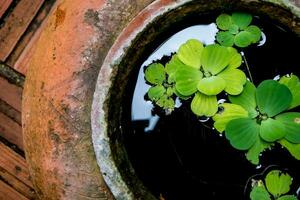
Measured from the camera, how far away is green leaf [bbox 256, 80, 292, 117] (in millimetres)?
1026

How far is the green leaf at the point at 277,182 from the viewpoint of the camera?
109 centimetres

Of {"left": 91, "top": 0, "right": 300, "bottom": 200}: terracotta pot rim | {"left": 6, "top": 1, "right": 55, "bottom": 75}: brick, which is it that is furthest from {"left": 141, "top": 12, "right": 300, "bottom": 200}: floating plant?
{"left": 6, "top": 1, "right": 55, "bottom": 75}: brick

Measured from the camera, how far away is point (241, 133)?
104 cm

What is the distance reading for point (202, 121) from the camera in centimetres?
114

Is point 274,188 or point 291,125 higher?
point 291,125

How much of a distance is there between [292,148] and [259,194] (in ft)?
0.44

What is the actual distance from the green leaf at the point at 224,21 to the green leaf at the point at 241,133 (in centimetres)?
22

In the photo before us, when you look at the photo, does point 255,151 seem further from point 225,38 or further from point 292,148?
point 225,38

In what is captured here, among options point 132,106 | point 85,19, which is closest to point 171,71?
point 132,106

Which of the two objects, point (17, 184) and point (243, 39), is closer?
point (243, 39)

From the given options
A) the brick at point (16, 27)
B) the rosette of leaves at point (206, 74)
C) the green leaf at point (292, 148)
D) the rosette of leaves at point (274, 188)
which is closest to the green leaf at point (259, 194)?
the rosette of leaves at point (274, 188)

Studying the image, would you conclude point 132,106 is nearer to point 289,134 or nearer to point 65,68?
point 65,68

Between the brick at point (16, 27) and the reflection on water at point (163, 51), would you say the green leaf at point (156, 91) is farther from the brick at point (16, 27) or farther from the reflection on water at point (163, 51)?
the brick at point (16, 27)

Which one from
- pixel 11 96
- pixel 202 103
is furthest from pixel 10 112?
pixel 202 103
